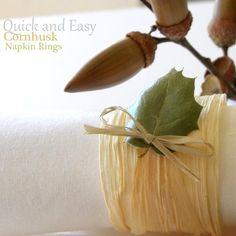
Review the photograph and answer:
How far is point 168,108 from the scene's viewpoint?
0.29m

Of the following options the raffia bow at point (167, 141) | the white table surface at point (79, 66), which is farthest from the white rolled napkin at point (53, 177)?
the white table surface at point (79, 66)

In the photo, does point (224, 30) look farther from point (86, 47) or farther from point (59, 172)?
point (86, 47)

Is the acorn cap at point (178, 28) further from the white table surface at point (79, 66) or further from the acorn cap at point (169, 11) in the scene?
the white table surface at point (79, 66)

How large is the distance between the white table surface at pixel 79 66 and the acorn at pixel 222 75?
204mm

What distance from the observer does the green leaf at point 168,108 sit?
0.29 metres

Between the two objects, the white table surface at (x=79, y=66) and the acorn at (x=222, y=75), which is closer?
the acorn at (x=222, y=75)

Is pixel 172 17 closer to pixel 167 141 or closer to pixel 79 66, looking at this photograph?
pixel 167 141

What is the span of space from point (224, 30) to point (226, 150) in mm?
152

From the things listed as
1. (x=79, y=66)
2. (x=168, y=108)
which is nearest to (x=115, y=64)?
(x=168, y=108)

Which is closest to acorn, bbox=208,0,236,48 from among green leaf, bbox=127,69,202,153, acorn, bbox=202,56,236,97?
acorn, bbox=202,56,236,97

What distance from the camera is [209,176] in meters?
0.27

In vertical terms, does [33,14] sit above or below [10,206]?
above

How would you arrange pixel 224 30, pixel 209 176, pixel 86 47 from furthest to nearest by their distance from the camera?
1. pixel 86 47
2. pixel 224 30
3. pixel 209 176

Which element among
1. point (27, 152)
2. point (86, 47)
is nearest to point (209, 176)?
point (27, 152)
